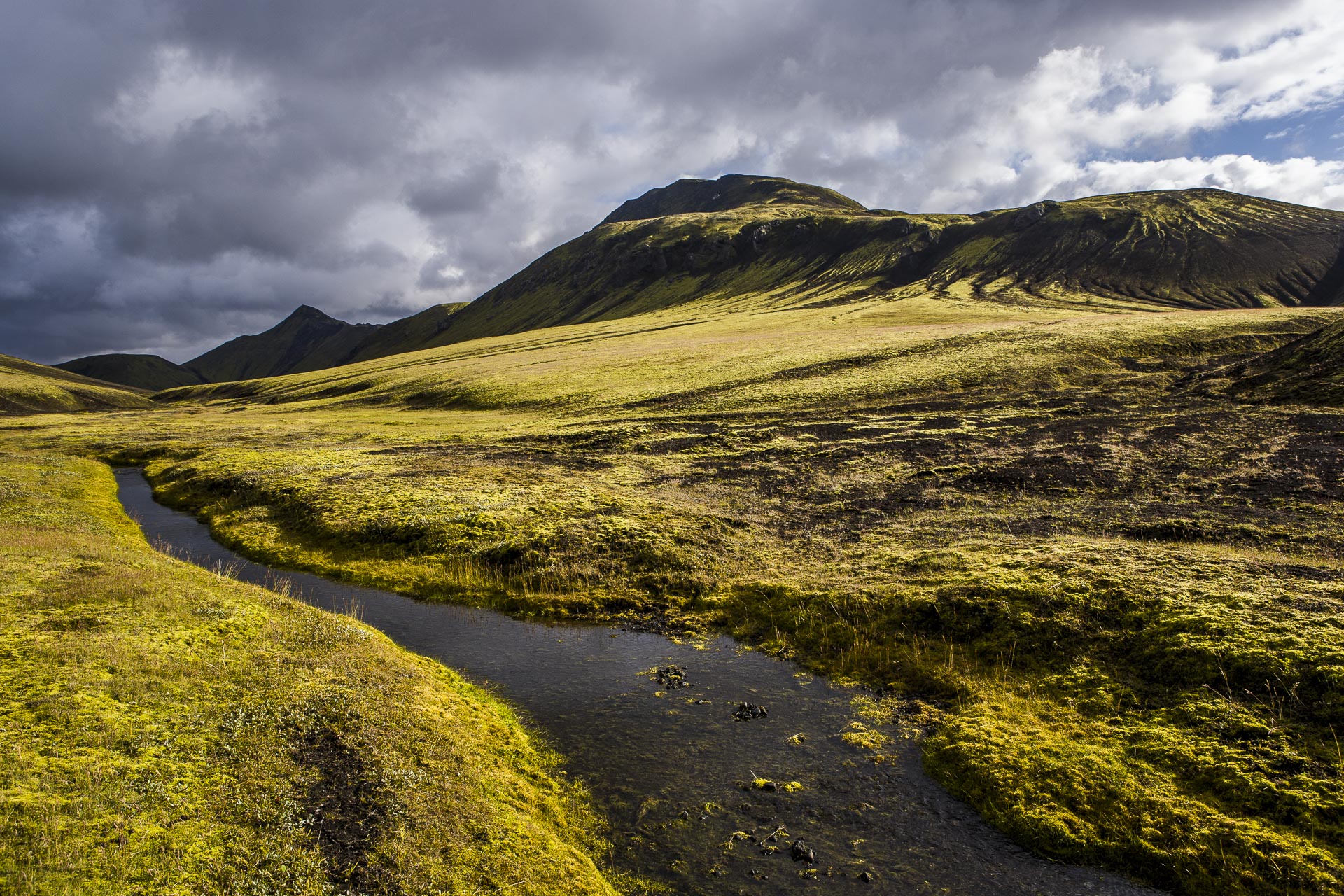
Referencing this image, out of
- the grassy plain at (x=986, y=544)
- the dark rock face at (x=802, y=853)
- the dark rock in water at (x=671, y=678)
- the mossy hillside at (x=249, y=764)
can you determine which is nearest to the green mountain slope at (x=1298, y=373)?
the grassy plain at (x=986, y=544)

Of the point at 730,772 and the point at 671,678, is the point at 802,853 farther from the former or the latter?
the point at 671,678

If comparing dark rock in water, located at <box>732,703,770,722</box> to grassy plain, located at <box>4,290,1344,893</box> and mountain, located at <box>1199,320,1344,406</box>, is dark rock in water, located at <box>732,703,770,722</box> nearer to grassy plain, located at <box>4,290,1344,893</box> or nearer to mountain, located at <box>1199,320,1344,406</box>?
grassy plain, located at <box>4,290,1344,893</box>

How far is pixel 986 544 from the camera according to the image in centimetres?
2873

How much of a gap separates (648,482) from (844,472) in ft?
46.6

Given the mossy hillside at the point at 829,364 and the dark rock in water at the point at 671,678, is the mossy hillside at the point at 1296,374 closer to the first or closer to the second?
the mossy hillside at the point at 829,364

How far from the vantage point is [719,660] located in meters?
22.3

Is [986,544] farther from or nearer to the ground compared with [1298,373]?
nearer to the ground

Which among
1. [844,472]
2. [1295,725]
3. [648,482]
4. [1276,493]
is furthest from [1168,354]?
[1295,725]

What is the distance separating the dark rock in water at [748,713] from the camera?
18.4 m

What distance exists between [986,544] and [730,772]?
61.5ft

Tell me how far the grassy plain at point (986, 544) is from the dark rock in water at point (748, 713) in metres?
3.79

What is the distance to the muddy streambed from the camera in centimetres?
1284

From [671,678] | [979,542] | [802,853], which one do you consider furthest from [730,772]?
[979,542]

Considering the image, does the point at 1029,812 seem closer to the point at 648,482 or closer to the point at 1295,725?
the point at 1295,725
